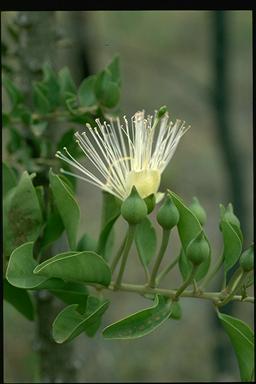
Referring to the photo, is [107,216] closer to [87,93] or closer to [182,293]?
[182,293]

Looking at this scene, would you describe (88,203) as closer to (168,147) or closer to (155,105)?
(155,105)

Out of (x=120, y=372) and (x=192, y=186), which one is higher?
(x=192, y=186)

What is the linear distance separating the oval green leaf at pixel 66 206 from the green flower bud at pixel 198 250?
0.13m

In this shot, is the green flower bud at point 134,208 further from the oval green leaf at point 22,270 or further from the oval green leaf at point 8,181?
the oval green leaf at point 8,181

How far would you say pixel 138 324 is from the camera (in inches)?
27.0

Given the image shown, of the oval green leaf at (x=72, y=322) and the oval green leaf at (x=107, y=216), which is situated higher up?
the oval green leaf at (x=107, y=216)

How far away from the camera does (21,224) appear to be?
31.0 inches

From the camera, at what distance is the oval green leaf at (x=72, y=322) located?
68cm

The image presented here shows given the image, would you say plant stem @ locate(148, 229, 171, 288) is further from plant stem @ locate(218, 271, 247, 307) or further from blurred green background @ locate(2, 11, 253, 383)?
blurred green background @ locate(2, 11, 253, 383)

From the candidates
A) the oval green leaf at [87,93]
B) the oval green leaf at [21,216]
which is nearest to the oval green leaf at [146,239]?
the oval green leaf at [21,216]

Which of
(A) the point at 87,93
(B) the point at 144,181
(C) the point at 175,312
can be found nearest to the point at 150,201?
(B) the point at 144,181

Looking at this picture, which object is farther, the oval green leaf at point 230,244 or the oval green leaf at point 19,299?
the oval green leaf at point 19,299

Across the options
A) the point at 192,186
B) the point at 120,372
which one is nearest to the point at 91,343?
the point at 120,372
